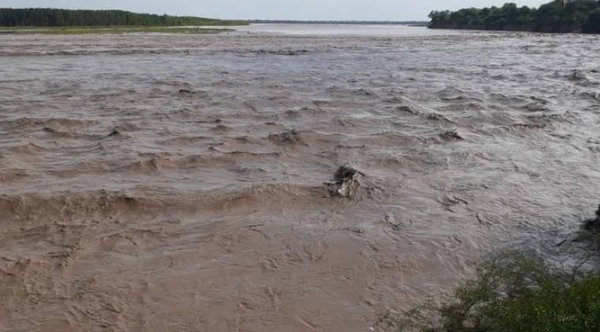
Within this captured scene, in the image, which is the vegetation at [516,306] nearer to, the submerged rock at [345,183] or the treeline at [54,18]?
the submerged rock at [345,183]

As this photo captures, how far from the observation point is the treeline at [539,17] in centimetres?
7362

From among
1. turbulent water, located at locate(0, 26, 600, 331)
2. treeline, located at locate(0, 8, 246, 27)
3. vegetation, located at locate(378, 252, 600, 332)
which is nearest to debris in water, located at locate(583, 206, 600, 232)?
turbulent water, located at locate(0, 26, 600, 331)

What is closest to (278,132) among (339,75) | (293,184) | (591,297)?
(293,184)

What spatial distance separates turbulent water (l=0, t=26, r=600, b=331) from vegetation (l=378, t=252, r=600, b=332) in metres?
0.44

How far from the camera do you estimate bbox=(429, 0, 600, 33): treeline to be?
242 ft

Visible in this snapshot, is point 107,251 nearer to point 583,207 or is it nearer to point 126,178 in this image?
point 126,178

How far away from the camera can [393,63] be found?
26609 mm

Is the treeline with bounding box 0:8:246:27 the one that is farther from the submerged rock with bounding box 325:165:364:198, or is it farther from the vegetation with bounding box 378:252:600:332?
the vegetation with bounding box 378:252:600:332

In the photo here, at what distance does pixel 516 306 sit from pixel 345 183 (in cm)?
413

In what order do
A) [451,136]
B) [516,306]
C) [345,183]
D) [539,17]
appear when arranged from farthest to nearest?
[539,17], [451,136], [345,183], [516,306]

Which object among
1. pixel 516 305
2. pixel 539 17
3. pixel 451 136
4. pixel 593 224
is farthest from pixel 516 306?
pixel 539 17

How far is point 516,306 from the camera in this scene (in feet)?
11.8

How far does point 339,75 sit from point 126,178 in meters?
14.0

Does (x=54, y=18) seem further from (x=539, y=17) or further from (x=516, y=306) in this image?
(x=516, y=306)
